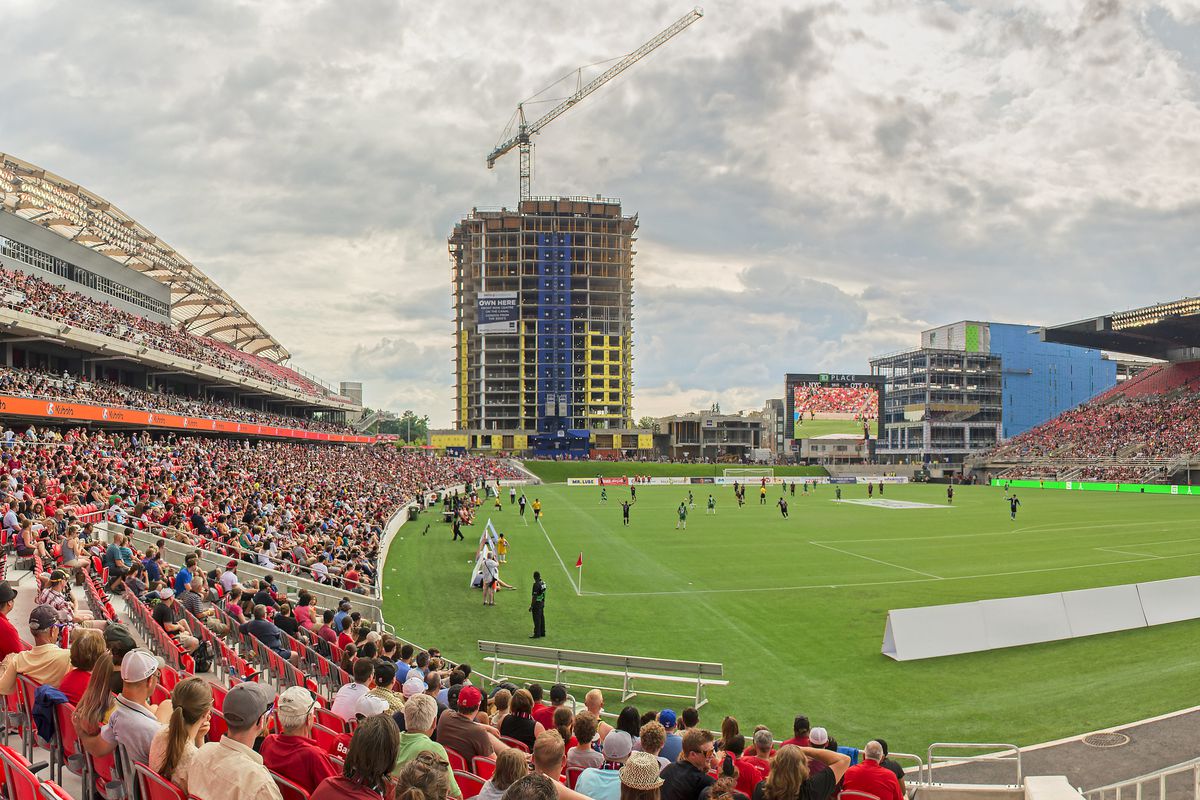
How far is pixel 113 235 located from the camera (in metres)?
52.4

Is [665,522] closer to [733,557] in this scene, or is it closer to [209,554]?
[733,557]

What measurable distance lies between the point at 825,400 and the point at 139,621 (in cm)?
10098

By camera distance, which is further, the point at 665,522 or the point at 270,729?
the point at 665,522

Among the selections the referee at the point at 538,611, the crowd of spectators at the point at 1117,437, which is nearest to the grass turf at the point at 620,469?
the crowd of spectators at the point at 1117,437

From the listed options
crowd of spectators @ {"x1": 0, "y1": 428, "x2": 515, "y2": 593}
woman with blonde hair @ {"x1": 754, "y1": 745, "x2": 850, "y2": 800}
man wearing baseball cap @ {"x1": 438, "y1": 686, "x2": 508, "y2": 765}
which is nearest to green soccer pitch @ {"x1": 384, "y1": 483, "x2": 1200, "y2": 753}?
crowd of spectators @ {"x1": 0, "y1": 428, "x2": 515, "y2": 593}

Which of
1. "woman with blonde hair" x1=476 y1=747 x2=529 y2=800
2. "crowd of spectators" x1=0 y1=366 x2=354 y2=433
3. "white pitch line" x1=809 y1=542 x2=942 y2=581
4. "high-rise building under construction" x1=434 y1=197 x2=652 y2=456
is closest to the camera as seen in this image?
"woman with blonde hair" x1=476 y1=747 x2=529 y2=800

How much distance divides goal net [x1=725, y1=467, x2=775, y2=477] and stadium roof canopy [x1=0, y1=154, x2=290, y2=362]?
60.9m

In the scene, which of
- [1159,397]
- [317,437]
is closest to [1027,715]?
[317,437]

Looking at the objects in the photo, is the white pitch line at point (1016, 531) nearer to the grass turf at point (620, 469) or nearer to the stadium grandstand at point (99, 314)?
the stadium grandstand at point (99, 314)

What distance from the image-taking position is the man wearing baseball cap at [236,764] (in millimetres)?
4027

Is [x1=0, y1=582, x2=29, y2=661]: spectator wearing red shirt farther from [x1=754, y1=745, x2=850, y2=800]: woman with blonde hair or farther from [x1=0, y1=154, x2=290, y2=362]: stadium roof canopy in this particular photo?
[x1=0, y1=154, x2=290, y2=362]: stadium roof canopy

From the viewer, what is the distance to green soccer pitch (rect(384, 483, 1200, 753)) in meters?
13.1

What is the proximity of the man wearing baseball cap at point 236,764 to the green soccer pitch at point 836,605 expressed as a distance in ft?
31.6

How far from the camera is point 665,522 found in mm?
43375
